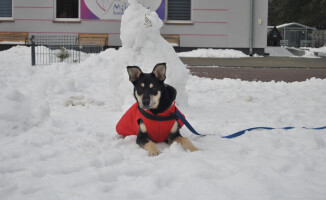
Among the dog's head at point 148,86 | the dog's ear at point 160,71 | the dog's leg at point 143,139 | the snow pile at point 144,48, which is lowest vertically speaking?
the dog's leg at point 143,139

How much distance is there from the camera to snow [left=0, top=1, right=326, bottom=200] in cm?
267

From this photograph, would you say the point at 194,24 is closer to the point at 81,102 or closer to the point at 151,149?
the point at 81,102

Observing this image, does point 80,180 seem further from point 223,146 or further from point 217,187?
point 223,146

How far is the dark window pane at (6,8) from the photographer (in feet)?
63.5

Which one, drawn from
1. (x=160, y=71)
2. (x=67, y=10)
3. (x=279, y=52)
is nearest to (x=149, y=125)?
(x=160, y=71)

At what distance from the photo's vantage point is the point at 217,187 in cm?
270

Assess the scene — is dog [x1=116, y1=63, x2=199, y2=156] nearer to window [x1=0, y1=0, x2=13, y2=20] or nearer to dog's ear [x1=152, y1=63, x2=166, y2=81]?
dog's ear [x1=152, y1=63, x2=166, y2=81]

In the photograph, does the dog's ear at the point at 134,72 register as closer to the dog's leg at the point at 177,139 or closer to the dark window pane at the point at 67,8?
the dog's leg at the point at 177,139

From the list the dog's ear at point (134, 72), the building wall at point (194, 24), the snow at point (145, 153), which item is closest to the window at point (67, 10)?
the building wall at point (194, 24)

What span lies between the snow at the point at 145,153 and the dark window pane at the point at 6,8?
13.7 metres

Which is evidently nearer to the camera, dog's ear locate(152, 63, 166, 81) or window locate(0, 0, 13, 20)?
dog's ear locate(152, 63, 166, 81)

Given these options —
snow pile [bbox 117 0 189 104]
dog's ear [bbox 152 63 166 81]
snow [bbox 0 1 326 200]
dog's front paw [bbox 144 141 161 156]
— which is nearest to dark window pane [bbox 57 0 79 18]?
snow [bbox 0 1 326 200]

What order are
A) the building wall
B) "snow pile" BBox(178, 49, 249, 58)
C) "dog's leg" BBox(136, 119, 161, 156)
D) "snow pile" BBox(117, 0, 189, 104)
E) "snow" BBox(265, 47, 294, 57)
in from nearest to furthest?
"dog's leg" BBox(136, 119, 161, 156)
"snow pile" BBox(117, 0, 189, 104)
"snow pile" BBox(178, 49, 249, 58)
the building wall
"snow" BBox(265, 47, 294, 57)

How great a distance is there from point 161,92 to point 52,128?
5.00 ft
